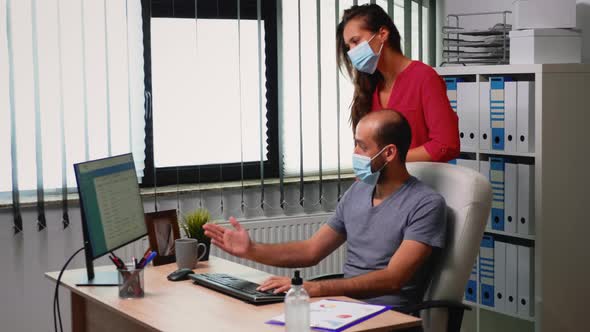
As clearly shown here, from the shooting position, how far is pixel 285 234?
450 cm

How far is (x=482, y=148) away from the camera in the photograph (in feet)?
13.3

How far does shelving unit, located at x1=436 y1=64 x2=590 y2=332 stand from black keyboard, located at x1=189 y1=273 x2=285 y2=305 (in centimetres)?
164

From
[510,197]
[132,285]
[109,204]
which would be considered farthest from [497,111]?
[132,285]

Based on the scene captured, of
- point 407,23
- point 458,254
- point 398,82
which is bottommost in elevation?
point 458,254

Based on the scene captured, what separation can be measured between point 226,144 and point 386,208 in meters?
1.72

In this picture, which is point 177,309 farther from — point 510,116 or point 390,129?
point 510,116

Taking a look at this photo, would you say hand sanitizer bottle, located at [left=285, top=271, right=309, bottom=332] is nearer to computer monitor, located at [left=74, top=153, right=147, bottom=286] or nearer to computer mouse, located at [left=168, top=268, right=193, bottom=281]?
computer mouse, located at [left=168, top=268, right=193, bottom=281]

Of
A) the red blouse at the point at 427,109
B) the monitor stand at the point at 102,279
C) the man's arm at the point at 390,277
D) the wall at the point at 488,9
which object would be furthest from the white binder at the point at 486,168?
the monitor stand at the point at 102,279

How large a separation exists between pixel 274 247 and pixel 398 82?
877mm

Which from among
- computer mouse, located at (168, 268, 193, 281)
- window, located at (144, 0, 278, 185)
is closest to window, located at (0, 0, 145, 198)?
window, located at (144, 0, 278, 185)

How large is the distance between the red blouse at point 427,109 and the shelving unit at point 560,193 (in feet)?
2.17

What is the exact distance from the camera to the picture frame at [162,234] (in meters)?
2.98

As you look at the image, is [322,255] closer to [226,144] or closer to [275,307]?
[275,307]

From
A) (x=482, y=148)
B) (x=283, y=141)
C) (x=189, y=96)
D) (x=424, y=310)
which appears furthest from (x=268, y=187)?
(x=424, y=310)
